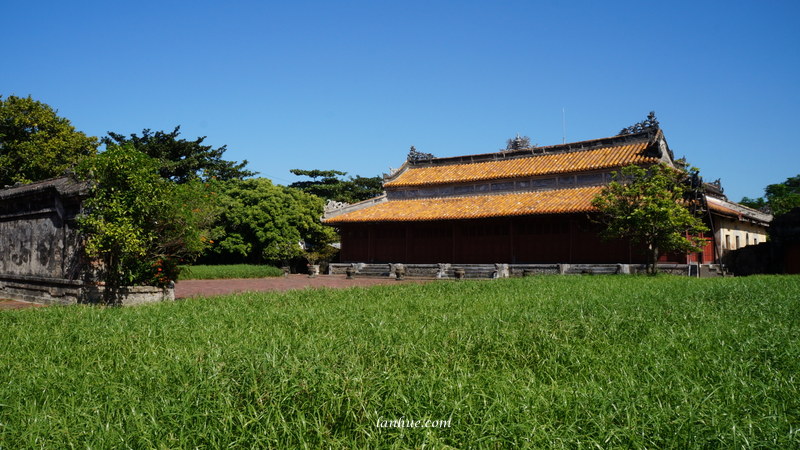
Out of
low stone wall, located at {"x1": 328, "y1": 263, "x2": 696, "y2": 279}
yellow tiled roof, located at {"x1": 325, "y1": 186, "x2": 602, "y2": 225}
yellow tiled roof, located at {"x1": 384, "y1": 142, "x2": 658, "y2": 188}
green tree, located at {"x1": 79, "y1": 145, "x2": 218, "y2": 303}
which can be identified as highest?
yellow tiled roof, located at {"x1": 384, "y1": 142, "x2": 658, "y2": 188}

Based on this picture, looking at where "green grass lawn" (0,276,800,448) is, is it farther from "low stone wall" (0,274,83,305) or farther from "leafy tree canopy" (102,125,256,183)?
"leafy tree canopy" (102,125,256,183)

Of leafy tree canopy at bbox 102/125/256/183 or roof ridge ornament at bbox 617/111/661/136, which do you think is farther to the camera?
leafy tree canopy at bbox 102/125/256/183

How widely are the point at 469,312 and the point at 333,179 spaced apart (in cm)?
3808

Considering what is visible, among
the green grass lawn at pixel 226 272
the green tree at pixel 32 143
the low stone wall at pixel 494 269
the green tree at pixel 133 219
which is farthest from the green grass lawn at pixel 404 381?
the green tree at pixel 32 143

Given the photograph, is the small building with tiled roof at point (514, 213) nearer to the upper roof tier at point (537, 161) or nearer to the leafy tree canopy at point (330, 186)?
the upper roof tier at point (537, 161)

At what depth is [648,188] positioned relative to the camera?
17375mm

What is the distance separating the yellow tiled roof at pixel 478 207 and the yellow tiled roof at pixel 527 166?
98cm

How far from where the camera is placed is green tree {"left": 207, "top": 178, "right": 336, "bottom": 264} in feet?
93.9

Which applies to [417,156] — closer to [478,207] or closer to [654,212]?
[478,207]

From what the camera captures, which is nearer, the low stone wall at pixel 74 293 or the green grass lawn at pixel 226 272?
the low stone wall at pixel 74 293

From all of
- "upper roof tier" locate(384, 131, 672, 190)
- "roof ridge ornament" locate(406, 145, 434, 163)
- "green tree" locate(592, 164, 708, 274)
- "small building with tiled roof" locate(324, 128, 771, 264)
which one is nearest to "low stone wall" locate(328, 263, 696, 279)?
"green tree" locate(592, 164, 708, 274)

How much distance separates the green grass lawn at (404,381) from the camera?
9.67ft

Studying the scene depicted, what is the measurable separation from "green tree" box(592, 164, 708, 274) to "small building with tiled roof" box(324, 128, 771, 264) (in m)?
1.89

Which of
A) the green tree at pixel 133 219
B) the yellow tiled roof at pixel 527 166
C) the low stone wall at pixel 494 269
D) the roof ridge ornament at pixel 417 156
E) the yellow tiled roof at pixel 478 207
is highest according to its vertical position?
the roof ridge ornament at pixel 417 156
